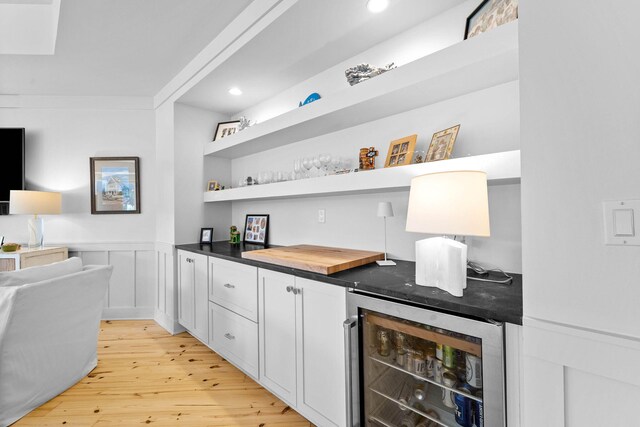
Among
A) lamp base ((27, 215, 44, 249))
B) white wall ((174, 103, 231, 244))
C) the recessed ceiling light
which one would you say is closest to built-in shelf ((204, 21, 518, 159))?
the recessed ceiling light

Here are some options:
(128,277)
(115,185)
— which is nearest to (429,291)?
(128,277)

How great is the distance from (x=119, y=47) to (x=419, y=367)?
3107mm

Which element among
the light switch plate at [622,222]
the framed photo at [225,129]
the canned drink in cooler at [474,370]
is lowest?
the canned drink in cooler at [474,370]

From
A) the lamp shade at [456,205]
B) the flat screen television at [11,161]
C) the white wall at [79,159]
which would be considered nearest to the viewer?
the lamp shade at [456,205]

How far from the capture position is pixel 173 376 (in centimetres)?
222

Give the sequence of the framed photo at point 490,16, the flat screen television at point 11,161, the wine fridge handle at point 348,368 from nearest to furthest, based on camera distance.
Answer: the framed photo at point 490,16
the wine fridge handle at point 348,368
the flat screen television at point 11,161

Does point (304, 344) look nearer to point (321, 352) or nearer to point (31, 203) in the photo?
point (321, 352)

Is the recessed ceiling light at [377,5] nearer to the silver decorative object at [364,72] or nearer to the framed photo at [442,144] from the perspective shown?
the silver decorative object at [364,72]

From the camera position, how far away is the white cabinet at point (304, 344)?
4.83 ft

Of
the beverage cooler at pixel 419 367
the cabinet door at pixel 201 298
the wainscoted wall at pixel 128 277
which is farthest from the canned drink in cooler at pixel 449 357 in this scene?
the wainscoted wall at pixel 128 277

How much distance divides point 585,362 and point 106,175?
13.9ft

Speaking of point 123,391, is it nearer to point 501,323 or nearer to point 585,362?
point 501,323

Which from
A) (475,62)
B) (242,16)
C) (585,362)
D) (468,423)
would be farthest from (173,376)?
(475,62)

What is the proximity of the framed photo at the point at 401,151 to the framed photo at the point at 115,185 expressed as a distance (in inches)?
121
